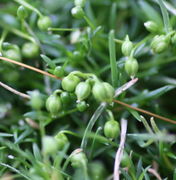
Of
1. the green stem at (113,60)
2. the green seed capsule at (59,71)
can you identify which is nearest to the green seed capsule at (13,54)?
the green seed capsule at (59,71)

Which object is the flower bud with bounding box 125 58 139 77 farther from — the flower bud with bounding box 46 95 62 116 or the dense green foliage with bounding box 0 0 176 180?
the flower bud with bounding box 46 95 62 116

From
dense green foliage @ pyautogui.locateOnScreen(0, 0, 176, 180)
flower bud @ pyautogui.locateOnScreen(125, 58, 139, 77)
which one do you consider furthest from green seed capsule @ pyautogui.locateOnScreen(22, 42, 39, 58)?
flower bud @ pyautogui.locateOnScreen(125, 58, 139, 77)

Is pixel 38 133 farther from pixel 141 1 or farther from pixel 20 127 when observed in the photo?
pixel 141 1

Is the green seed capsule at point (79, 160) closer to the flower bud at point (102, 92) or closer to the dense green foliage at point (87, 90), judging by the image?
the dense green foliage at point (87, 90)

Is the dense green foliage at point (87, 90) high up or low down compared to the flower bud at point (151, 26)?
down

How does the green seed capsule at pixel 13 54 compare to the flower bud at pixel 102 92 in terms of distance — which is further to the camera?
the green seed capsule at pixel 13 54

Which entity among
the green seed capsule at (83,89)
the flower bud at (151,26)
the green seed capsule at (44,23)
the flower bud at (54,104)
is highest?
the green seed capsule at (44,23)

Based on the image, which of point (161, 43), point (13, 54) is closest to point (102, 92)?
point (161, 43)

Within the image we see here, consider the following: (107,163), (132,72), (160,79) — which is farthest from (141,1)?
(107,163)
